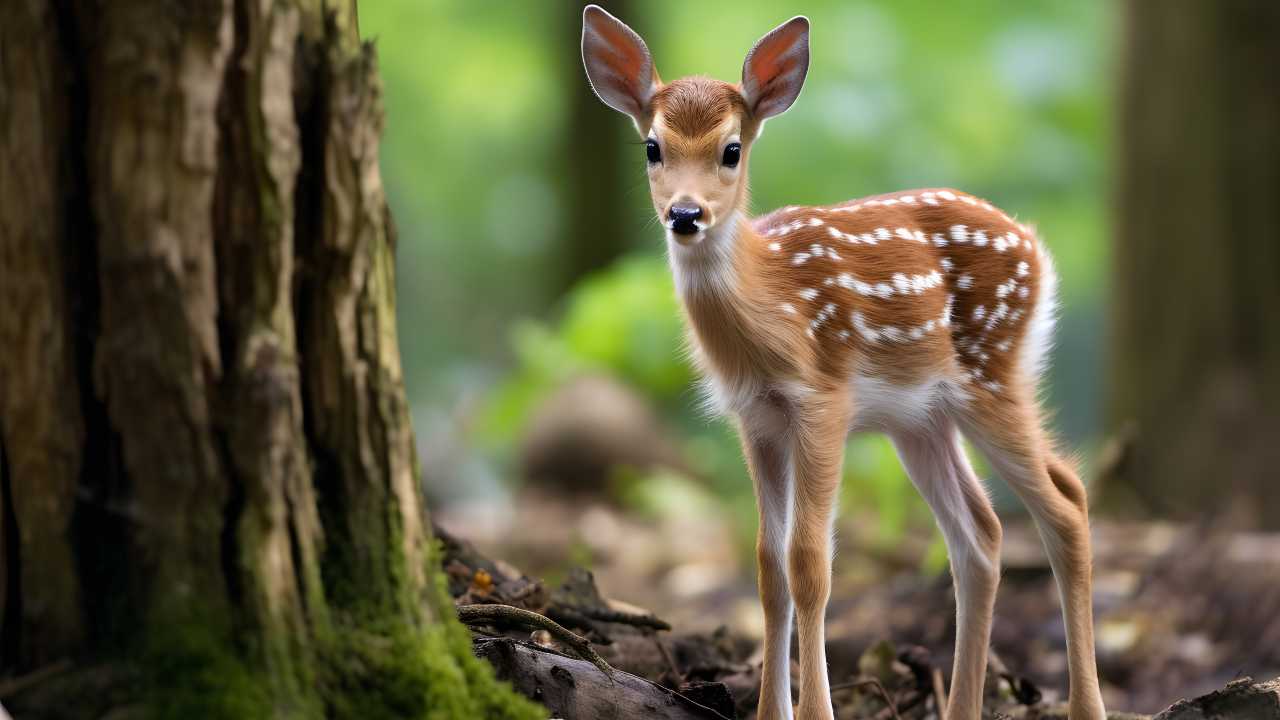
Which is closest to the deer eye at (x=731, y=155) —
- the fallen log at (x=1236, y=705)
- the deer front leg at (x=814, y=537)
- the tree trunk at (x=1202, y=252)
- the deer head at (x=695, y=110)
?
the deer head at (x=695, y=110)

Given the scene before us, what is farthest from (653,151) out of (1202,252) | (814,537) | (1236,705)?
(1202,252)

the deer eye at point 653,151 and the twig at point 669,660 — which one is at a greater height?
the deer eye at point 653,151

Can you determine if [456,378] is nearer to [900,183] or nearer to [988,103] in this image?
[900,183]

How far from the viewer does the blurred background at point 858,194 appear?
6699 mm

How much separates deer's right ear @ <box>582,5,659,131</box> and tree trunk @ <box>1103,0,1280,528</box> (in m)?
5.37

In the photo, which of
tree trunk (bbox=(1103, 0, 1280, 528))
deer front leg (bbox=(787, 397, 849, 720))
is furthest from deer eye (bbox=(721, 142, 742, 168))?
tree trunk (bbox=(1103, 0, 1280, 528))

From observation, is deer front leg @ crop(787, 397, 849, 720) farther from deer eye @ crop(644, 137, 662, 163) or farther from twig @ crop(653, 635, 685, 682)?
deer eye @ crop(644, 137, 662, 163)

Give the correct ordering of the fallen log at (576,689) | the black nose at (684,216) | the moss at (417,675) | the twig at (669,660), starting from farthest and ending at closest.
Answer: the twig at (669,660) < the black nose at (684,216) < the fallen log at (576,689) < the moss at (417,675)

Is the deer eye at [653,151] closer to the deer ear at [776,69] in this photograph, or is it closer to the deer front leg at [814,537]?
the deer ear at [776,69]

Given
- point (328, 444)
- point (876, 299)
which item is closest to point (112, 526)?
point (328, 444)

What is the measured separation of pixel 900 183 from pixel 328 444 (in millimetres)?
12888

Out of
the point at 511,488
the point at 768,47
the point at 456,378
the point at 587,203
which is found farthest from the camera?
the point at 456,378

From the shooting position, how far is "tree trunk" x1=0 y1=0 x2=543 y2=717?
92.0 inches

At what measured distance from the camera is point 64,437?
2.40m
